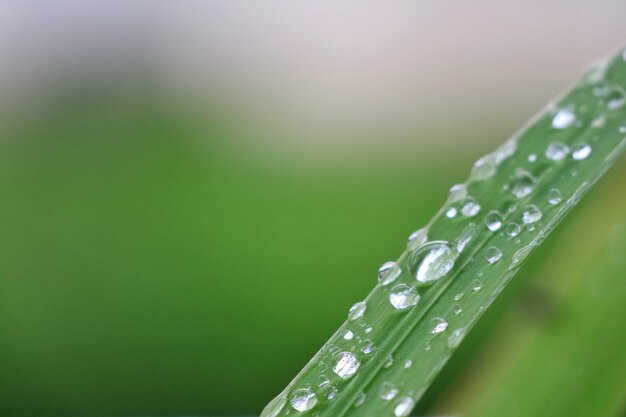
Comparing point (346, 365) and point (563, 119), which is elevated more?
point (563, 119)

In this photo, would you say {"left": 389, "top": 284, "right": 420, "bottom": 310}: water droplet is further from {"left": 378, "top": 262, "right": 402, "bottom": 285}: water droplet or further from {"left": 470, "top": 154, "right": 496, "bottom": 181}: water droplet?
{"left": 470, "top": 154, "right": 496, "bottom": 181}: water droplet

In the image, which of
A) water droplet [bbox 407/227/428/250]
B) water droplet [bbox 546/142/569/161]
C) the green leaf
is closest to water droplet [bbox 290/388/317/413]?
the green leaf

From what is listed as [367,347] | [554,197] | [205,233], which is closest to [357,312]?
[367,347]

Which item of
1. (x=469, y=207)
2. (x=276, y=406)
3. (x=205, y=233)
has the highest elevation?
(x=469, y=207)

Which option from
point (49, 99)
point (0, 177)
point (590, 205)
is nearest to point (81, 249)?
point (0, 177)

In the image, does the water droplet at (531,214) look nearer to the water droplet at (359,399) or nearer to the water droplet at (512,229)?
the water droplet at (512,229)

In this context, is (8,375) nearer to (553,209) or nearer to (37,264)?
(37,264)

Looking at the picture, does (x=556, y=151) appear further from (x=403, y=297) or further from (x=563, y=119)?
(x=403, y=297)
